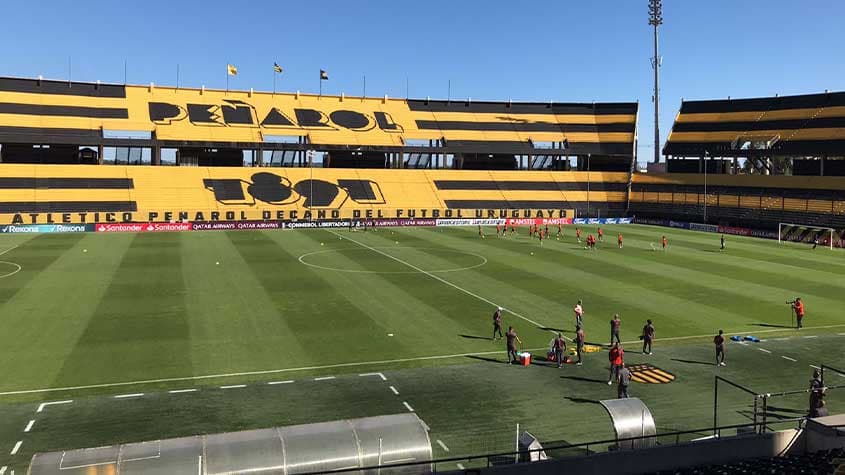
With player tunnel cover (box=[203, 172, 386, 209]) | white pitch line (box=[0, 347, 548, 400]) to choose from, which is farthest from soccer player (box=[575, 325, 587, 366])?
player tunnel cover (box=[203, 172, 386, 209])

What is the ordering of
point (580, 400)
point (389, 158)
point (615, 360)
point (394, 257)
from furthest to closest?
point (389, 158) < point (394, 257) < point (615, 360) < point (580, 400)

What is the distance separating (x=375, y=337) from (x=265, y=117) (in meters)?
80.6

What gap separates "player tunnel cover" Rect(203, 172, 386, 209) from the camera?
86688 mm

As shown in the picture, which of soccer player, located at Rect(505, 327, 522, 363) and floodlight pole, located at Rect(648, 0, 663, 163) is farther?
floodlight pole, located at Rect(648, 0, 663, 163)

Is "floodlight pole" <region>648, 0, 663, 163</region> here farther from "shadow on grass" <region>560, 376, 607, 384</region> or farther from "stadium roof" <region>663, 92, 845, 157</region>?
"shadow on grass" <region>560, 376, 607, 384</region>

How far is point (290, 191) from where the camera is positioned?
9025cm

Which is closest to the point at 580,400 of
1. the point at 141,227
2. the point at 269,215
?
the point at 141,227

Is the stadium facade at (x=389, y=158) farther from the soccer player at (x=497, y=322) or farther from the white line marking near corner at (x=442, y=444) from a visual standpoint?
the white line marking near corner at (x=442, y=444)

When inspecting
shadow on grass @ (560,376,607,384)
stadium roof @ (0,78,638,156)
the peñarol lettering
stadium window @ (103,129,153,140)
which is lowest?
shadow on grass @ (560,376,607,384)

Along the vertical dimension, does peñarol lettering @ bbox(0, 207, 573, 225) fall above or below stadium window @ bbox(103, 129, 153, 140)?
below

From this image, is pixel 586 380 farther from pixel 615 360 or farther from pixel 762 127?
pixel 762 127

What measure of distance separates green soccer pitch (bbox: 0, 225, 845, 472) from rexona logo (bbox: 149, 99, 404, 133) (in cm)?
4520

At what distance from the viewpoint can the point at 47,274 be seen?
4522 cm

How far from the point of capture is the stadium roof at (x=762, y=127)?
86.9 m
